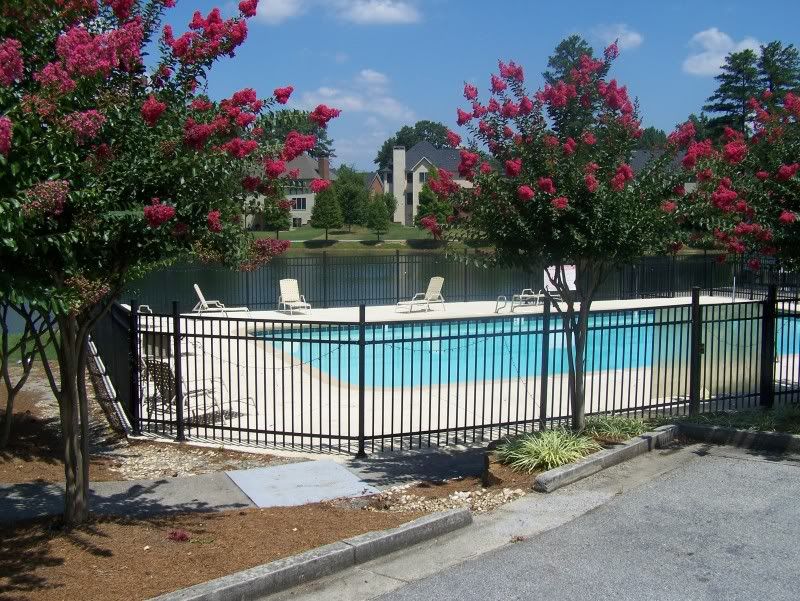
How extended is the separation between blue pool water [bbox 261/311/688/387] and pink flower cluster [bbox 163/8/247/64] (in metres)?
3.62

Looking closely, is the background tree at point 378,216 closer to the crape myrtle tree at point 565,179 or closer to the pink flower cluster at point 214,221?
the crape myrtle tree at point 565,179

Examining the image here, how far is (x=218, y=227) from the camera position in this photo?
5.35 metres

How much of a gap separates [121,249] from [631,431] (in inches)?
225

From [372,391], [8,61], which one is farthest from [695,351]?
[8,61]

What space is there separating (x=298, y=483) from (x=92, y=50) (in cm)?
456

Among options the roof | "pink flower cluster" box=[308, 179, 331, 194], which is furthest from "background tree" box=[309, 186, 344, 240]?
"pink flower cluster" box=[308, 179, 331, 194]

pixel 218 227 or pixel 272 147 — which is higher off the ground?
pixel 272 147

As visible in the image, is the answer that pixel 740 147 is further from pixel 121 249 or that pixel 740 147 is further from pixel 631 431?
pixel 121 249

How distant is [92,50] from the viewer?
4652mm

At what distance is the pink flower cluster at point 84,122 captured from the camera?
456 centimetres

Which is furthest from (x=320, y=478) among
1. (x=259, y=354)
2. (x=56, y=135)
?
(x=259, y=354)

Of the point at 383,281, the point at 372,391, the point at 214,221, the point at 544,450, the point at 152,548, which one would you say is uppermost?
the point at 214,221

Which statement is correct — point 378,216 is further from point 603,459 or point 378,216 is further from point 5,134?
point 5,134

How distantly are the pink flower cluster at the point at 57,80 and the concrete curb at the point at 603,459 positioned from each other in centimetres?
491
